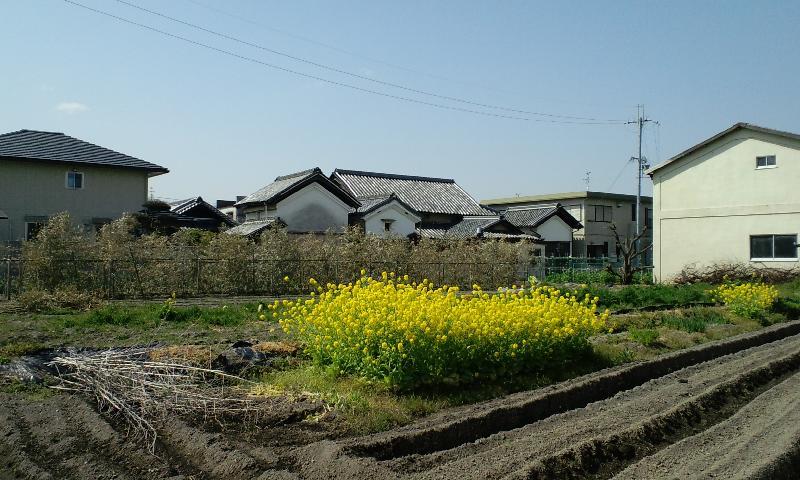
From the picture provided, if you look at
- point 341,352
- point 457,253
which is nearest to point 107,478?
point 341,352

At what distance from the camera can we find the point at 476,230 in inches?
1291

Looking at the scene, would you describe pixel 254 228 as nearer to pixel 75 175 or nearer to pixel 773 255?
pixel 75 175

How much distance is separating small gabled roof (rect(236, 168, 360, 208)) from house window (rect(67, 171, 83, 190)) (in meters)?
7.58

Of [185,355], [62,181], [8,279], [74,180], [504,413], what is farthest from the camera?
[74,180]

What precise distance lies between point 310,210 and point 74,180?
9.77 meters

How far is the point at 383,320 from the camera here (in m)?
6.67

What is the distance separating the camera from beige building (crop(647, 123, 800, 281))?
2347cm

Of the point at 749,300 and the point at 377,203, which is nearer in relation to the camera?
the point at 749,300

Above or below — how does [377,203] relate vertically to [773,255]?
above

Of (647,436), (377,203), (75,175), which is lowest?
(647,436)

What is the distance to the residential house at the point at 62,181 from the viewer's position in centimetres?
2416

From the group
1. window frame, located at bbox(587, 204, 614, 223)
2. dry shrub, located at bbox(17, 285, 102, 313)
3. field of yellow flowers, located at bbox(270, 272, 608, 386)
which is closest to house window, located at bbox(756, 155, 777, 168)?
window frame, located at bbox(587, 204, 614, 223)

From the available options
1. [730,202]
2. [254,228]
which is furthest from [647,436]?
[730,202]

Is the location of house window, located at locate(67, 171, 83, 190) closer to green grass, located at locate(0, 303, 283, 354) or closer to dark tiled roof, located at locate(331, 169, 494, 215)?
dark tiled roof, located at locate(331, 169, 494, 215)
